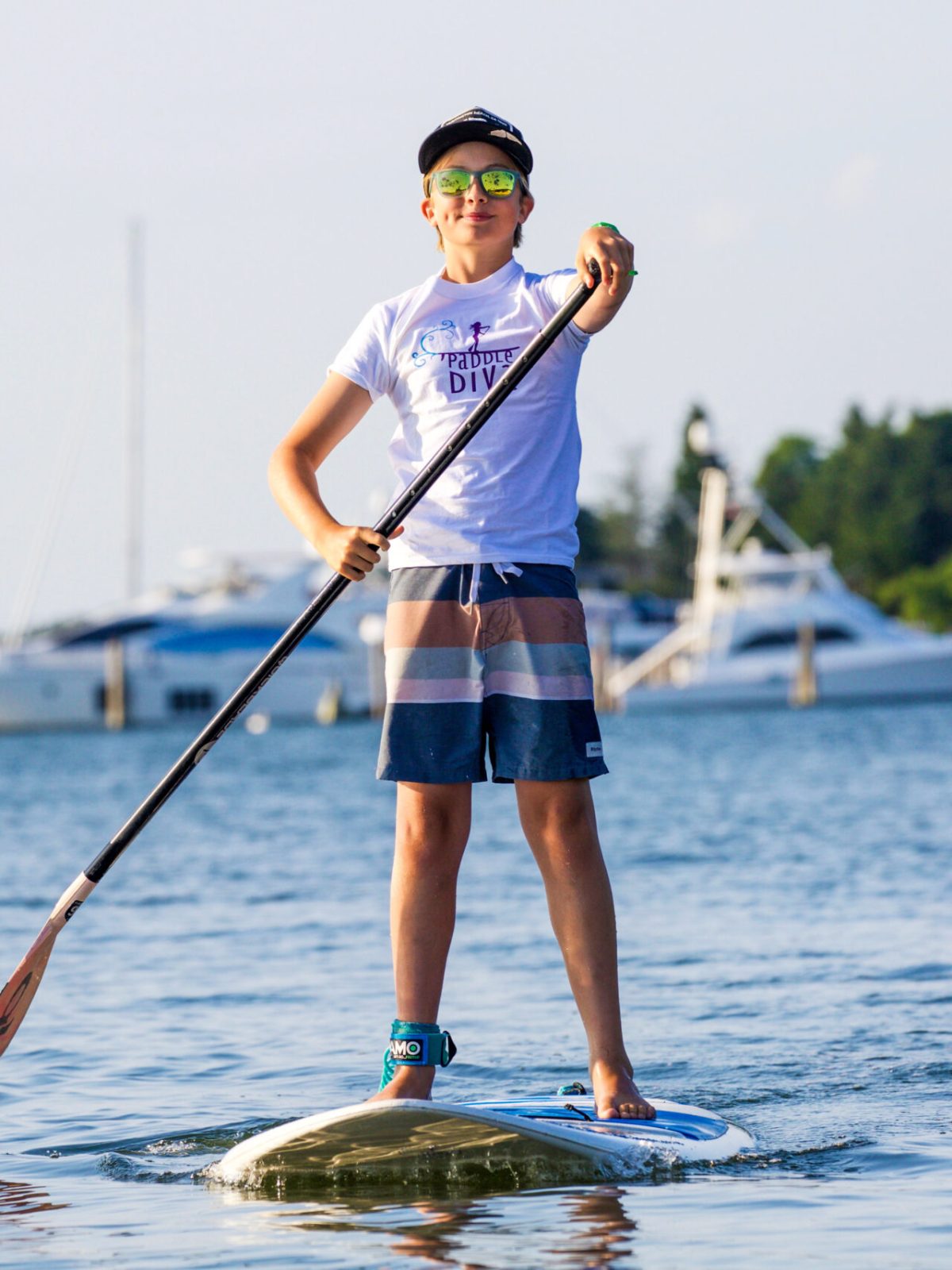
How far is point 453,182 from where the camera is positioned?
4.70 m

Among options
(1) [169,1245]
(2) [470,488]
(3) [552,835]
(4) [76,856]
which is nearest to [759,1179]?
(3) [552,835]

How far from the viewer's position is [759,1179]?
179 inches

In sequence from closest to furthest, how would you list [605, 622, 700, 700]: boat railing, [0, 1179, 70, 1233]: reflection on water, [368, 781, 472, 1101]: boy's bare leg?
[0, 1179, 70, 1233]: reflection on water < [368, 781, 472, 1101]: boy's bare leg < [605, 622, 700, 700]: boat railing

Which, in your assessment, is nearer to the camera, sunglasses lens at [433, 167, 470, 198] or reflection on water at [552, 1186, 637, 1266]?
reflection on water at [552, 1186, 637, 1266]

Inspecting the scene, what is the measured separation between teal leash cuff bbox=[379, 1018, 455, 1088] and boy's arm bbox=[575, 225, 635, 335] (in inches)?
64.6

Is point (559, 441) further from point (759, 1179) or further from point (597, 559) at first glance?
point (597, 559)

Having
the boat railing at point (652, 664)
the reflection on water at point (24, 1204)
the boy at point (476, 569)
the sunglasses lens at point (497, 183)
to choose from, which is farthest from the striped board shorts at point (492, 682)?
the boat railing at point (652, 664)

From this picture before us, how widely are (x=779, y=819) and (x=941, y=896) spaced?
8.84 m

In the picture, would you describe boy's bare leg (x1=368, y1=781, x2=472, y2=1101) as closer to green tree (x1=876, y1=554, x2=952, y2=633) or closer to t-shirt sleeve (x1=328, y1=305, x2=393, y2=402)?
t-shirt sleeve (x1=328, y1=305, x2=393, y2=402)

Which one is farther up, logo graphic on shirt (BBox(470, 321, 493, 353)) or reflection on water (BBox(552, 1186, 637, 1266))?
logo graphic on shirt (BBox(470, 321, 493, 353))

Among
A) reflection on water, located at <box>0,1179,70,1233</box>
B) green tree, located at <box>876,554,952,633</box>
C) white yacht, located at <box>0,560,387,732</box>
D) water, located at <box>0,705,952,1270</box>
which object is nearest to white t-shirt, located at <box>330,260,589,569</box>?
water, located at <box>0,705,952,1270</box>

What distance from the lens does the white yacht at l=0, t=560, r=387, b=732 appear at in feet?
204

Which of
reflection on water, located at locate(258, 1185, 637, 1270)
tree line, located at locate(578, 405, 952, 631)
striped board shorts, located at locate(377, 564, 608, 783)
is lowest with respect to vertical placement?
reflection on water, located at locate(258, 1185, 637, 1270)

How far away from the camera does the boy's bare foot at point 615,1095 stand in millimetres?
4711
